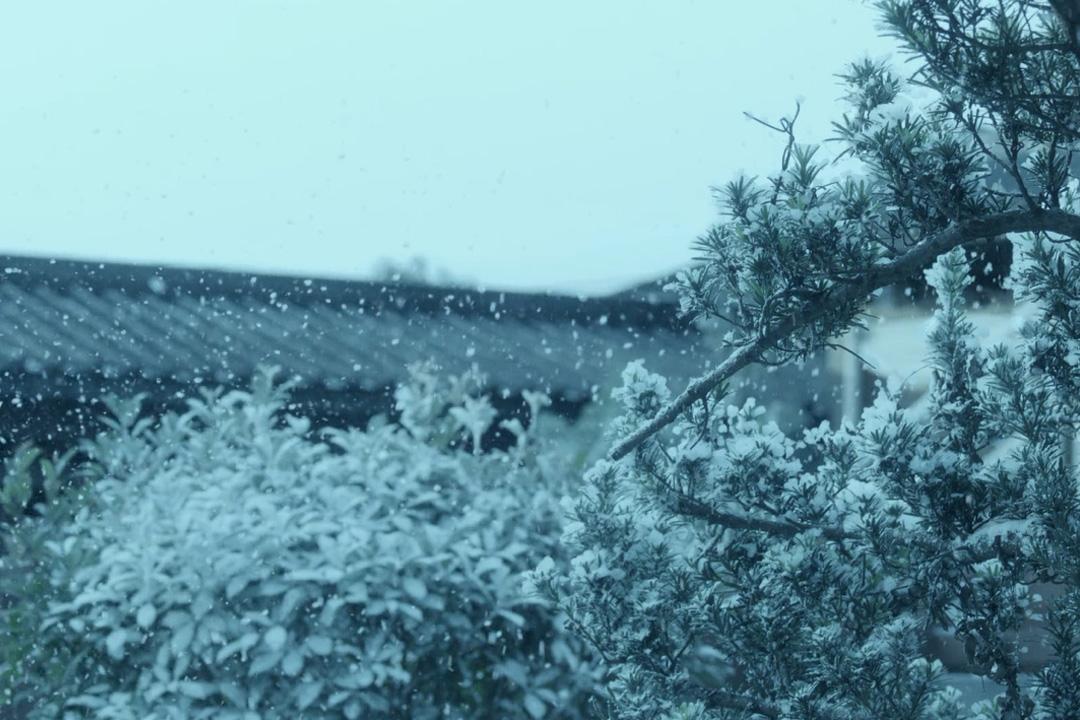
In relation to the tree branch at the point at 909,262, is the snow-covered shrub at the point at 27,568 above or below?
below

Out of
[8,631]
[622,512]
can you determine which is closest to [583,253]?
[8,631]

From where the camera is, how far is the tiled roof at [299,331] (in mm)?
3459

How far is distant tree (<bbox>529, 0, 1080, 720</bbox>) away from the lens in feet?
3.88

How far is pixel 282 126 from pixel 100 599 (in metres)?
1.46

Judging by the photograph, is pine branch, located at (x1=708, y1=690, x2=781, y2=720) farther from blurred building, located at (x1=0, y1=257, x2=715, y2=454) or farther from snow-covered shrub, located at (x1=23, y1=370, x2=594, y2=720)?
blurred building, located at (x1=0, y1=257, x2=715, y2=454)

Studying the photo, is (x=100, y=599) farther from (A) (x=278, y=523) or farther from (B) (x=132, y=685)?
(A) (x=278, y=523)

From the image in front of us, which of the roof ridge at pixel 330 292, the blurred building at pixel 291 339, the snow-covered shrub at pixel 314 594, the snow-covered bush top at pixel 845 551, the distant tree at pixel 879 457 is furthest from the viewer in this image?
the roof ridge at pixel 330 292

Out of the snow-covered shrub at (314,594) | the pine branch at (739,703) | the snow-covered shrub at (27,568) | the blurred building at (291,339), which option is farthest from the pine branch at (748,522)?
the blurred building at (291,339)

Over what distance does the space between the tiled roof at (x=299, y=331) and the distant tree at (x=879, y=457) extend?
7.35 feet

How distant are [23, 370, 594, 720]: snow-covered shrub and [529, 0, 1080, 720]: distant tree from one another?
85cm

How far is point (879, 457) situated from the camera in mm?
1427

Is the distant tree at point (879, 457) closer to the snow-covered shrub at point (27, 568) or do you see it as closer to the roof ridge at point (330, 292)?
the snow-covered shrub at point (27, 568)

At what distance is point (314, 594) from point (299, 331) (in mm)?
1745

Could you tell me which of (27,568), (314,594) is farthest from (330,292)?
(314,594)
